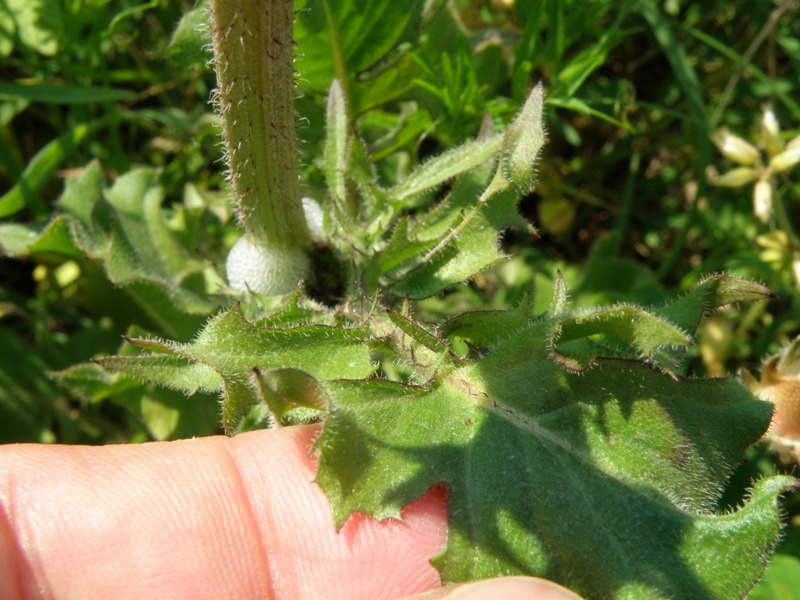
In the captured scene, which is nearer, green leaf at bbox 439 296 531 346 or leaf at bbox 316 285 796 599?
leaf at bbox 316 285 796 599

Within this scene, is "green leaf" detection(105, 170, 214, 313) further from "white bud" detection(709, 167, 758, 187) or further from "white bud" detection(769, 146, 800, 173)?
"white bud" detection(769, 146, 800, 173)

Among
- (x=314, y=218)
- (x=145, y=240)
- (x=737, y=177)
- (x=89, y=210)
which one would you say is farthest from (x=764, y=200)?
(x=89, y=210)

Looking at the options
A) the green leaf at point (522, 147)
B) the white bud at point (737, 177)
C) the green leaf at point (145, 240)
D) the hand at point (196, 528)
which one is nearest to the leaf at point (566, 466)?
the hand at point (196, 528)

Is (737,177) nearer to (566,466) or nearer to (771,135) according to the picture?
(771,135)

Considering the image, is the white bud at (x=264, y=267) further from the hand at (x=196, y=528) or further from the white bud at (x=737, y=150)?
the white bud at (x=737, y=150)

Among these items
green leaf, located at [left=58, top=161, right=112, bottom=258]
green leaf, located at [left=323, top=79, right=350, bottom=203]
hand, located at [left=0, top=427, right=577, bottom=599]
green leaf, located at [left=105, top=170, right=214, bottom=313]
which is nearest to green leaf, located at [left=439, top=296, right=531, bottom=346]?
hand, located at [left=0, top=427, right=577, bottom=599]

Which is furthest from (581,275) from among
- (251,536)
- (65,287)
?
(65,287)

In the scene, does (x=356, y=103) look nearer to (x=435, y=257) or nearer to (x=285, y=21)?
(x=435, y=257)
